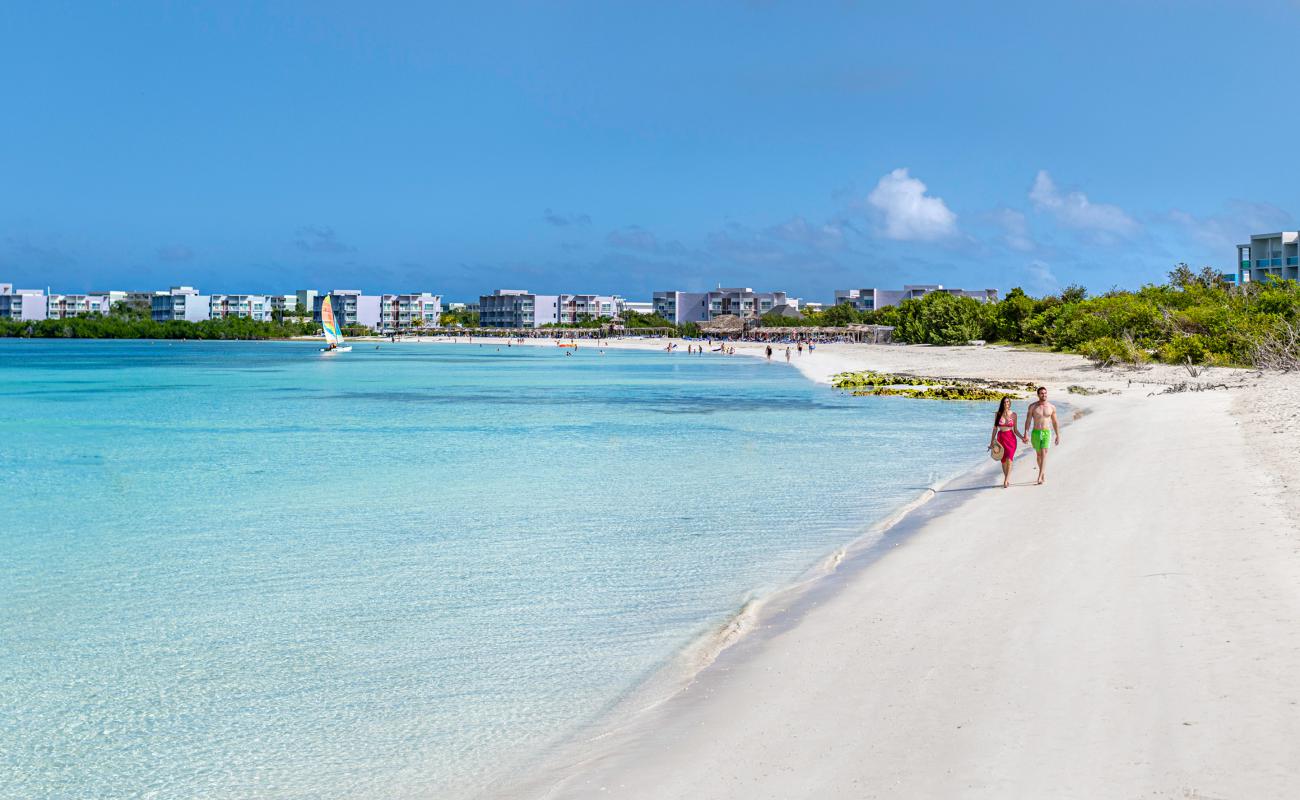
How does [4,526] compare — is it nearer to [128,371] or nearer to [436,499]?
[436,499]

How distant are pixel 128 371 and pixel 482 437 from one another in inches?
2193

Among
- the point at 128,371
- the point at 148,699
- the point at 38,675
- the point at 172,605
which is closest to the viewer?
the point at 148,699

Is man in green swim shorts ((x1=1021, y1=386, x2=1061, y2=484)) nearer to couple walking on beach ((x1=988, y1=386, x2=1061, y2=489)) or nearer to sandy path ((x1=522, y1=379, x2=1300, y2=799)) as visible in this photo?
couple walking on beach ((x1=988, y1=386, x2=1061, y2=489))

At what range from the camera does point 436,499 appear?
17.1 metres

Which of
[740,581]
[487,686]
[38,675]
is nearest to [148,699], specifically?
[38,675]

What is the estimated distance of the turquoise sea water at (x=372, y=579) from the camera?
21.6 feet

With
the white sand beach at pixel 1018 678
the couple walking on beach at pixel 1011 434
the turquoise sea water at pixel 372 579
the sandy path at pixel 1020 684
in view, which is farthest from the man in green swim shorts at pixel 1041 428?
the sandy path at pixel 1020 684

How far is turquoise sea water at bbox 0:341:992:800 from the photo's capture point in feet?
21.6

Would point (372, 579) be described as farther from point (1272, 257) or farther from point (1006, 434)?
point (1272, 257)

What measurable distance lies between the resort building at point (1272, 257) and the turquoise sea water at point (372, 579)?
9146cm

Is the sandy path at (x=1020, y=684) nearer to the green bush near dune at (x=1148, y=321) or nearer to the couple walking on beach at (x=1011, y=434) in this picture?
the couple walking on beach at (x=1011, y=434)

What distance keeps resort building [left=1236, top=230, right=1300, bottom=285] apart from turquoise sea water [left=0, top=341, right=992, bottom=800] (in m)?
91.5

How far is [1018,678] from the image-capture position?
6668 millimetres

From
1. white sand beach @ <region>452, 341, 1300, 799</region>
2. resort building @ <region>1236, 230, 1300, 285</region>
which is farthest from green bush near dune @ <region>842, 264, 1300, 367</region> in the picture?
white sand beach @ <region>452, 341, 1300, 799</region>
